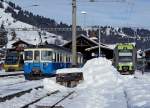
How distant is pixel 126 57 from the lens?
60.1 m

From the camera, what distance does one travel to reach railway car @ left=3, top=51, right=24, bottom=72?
2958 inches

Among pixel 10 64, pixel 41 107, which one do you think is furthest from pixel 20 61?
pixel 41 107

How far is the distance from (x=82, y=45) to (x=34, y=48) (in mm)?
49232

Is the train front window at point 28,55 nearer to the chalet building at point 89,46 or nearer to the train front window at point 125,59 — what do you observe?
the train front window at point 125,59

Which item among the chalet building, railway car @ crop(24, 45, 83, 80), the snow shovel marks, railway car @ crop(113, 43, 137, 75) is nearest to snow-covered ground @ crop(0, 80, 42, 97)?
the snow shovel marks

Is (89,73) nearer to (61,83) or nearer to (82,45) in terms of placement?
(61,83)

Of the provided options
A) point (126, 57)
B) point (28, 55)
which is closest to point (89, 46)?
point (126, 57)

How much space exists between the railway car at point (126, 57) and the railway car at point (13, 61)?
19.5 metres

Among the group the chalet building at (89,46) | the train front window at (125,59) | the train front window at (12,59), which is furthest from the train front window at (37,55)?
the chalet building at (89,46)

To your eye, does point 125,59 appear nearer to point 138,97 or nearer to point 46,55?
point 46,55

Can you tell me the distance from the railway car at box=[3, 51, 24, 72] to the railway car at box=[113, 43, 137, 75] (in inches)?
769

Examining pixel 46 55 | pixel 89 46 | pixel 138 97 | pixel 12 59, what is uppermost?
pixel 89 46

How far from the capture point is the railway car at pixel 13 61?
75.1 meters

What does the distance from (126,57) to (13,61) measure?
841 inches
